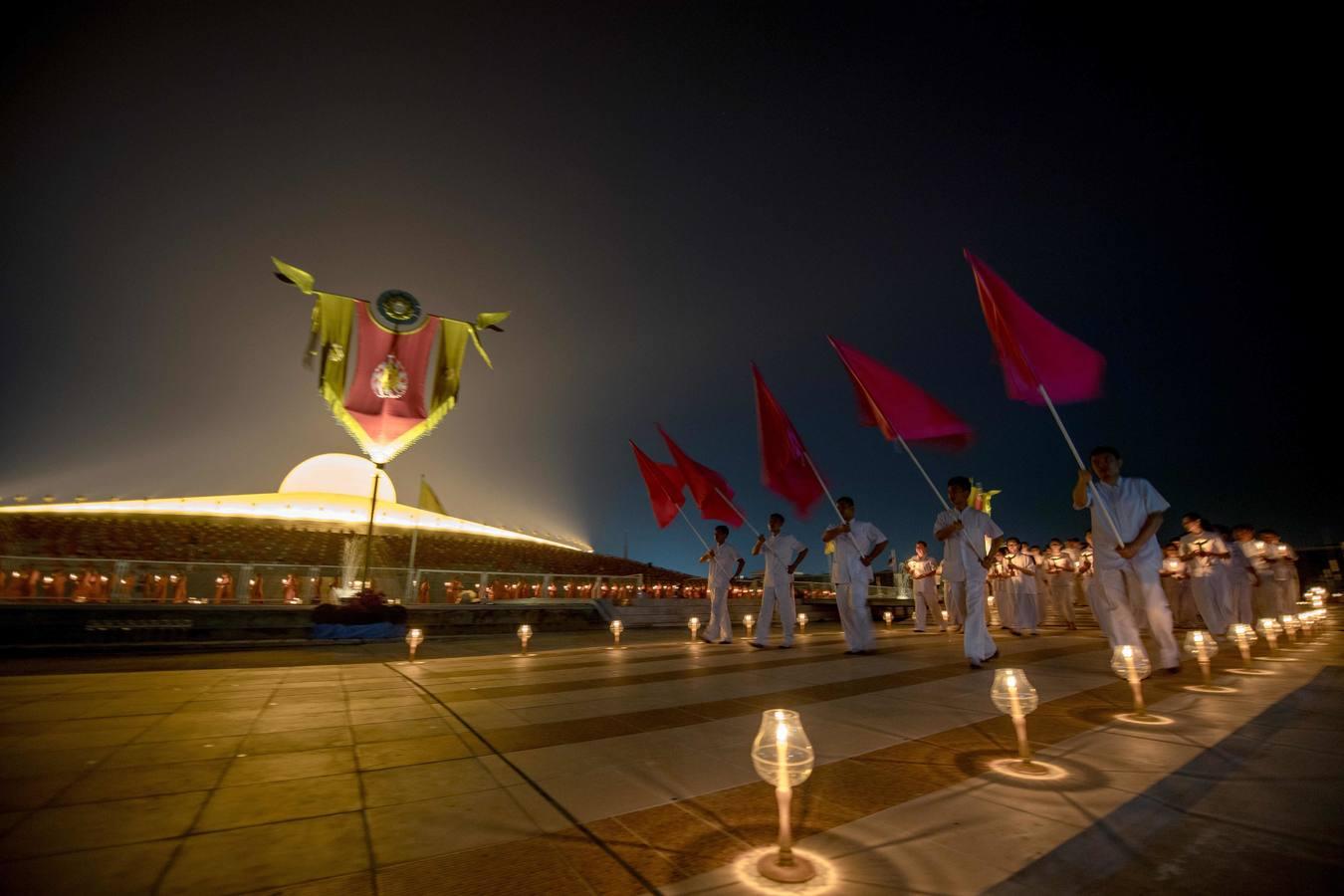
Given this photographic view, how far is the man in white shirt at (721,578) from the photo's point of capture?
1180 centimetres

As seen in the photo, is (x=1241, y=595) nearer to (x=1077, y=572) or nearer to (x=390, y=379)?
(x=1077, y=572)

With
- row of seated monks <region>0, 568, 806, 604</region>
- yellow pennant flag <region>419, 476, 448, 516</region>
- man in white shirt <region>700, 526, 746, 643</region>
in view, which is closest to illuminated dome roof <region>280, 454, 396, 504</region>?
yellow pennant flag <region>419, 476, 448, 516</region>

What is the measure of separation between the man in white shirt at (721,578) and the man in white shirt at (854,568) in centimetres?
299

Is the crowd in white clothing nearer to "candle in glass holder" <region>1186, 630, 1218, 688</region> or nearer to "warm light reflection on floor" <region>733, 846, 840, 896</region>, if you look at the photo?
"candle in glass holder" <region>1186, 630, 1218, 688</region>

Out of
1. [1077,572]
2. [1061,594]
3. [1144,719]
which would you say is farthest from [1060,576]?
[1144,719]

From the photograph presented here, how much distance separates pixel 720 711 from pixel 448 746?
2295mm

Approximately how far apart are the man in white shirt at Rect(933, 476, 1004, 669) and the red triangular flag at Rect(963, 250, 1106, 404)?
160 centimetres

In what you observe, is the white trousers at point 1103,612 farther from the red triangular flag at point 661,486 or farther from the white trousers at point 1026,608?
the red triangular flag at point 661,486

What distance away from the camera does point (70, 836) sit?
7.64 ft

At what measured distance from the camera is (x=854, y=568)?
30.1 feet

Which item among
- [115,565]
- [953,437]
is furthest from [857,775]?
[115,565]

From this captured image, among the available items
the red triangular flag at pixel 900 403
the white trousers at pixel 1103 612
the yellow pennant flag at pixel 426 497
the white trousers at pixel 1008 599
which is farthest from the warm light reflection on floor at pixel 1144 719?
the yellow pennant flag at pixel 426 497

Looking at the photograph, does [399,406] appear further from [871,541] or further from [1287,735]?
[1287,735]

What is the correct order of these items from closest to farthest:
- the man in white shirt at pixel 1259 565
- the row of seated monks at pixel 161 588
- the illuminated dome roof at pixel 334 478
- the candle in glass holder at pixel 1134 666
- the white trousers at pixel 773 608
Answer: the candle in glass holder at pixel 1134 666 < the white trousers at pixel 773 608 < the row of seated monks at pixel 161 588 < the man in white shirt at pixel 1259 565 < the illuminated dome roof at pixel 334 478
